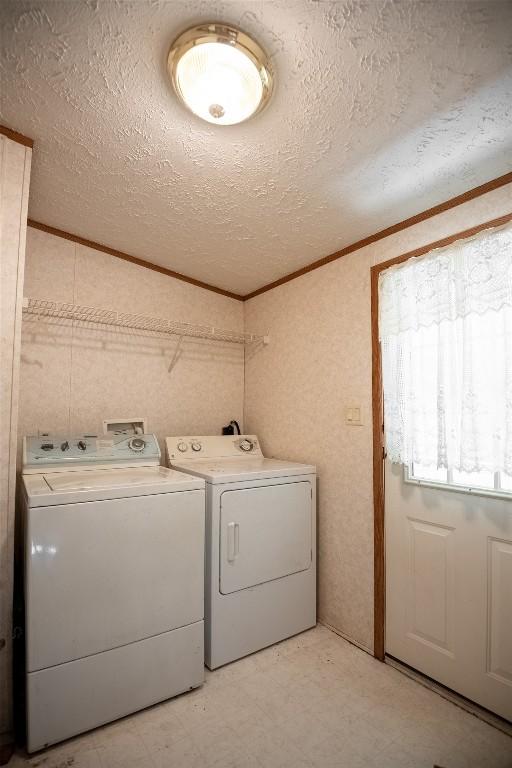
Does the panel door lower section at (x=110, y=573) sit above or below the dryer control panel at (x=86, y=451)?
below

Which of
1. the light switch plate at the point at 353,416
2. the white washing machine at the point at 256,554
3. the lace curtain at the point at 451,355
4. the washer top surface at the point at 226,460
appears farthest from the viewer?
the light switch plate at the point at 353,416

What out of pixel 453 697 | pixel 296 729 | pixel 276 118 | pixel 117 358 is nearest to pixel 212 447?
pixel 117 358

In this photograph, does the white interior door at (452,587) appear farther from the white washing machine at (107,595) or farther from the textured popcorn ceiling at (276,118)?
the textured popcorn ceiling at (276,118)

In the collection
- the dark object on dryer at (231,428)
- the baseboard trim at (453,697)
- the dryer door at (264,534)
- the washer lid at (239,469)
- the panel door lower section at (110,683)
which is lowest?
the baseboard trim at (453,697)

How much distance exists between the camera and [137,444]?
232cm

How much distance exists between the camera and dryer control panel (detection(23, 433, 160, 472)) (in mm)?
2021

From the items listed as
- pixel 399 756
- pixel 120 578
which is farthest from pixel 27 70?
pixel 399 756

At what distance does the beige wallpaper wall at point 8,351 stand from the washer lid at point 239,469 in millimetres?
900

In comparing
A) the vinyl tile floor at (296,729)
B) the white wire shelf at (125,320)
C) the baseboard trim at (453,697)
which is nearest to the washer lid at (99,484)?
the white wire shelf at (125,320)

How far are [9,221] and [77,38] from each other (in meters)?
0.78

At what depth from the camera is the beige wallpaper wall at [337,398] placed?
2.15 meters

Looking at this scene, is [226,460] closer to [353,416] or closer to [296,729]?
[353,416]

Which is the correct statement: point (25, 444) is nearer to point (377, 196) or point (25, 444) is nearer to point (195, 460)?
point (195, 460)

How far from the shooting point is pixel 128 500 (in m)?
1.67
